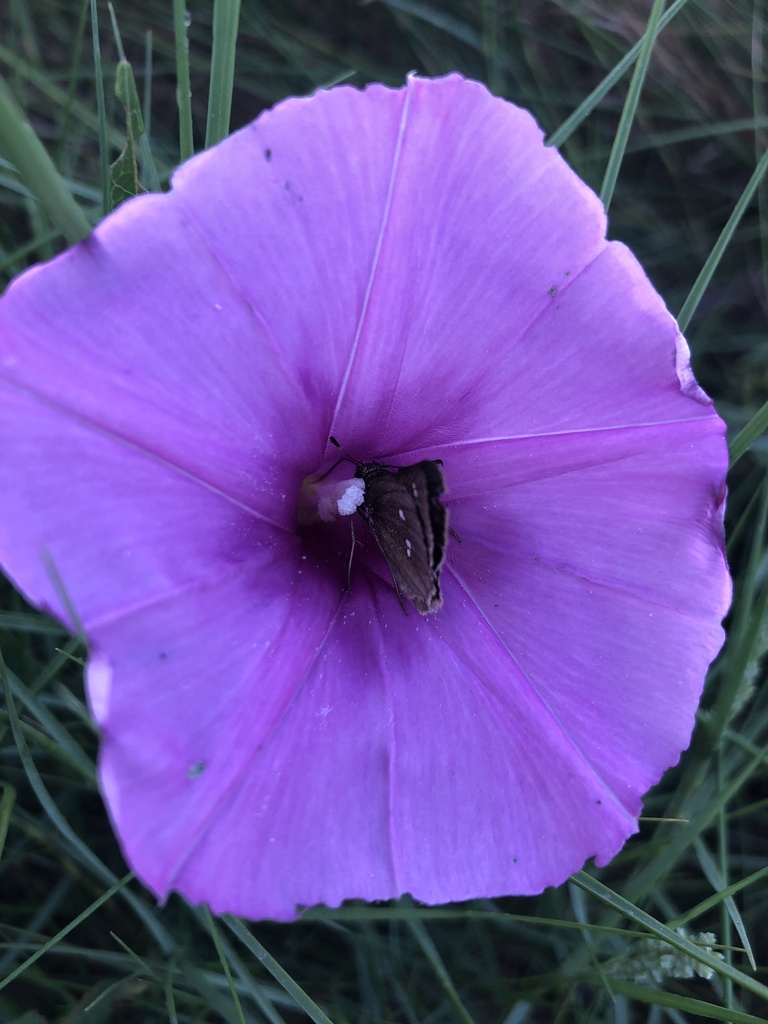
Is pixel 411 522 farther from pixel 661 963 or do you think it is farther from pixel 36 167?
pixel 661 963

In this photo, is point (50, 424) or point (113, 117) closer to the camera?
point (50, 424)

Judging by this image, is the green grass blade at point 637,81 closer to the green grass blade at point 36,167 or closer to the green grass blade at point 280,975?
the green grass blade at point 36,167

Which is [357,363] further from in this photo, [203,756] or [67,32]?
[67,32]

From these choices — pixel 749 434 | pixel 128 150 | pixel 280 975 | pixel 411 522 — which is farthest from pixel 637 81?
pixel 280 975

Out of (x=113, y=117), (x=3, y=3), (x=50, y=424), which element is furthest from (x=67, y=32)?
(x=50, y=424)

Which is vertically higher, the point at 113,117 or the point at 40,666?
the point at 113,117

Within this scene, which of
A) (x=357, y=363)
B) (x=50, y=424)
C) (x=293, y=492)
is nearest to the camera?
(x=50, y=424)

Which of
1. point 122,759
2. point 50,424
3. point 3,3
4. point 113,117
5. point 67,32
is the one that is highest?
point 3,3
